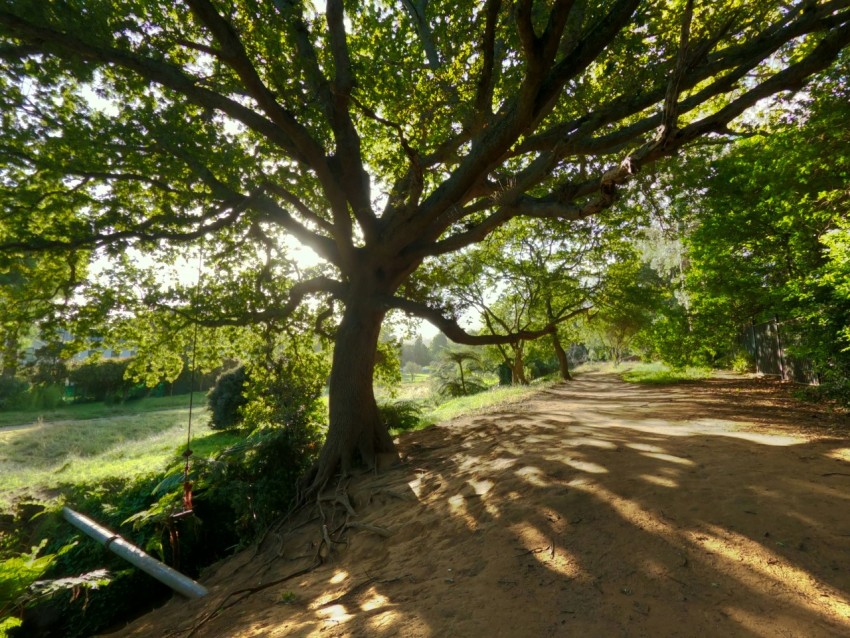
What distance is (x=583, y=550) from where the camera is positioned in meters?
2.89

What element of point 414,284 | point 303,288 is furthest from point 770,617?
point 414,284

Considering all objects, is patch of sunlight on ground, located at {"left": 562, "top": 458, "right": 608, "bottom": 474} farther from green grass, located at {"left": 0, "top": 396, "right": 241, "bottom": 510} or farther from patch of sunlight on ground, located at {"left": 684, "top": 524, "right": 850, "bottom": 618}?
green grass, located at {"left": 0, "top": 396, "right": 241, "bottom": 510}

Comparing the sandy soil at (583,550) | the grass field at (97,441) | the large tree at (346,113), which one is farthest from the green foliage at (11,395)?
the sandy soil at (583,550)

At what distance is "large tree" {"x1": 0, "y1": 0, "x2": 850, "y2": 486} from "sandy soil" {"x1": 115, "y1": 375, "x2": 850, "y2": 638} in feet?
7.74

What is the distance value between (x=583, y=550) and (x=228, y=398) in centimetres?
1710

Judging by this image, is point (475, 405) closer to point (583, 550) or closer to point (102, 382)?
point (583, 550)

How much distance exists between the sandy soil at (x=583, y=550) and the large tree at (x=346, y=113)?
2.36 meters

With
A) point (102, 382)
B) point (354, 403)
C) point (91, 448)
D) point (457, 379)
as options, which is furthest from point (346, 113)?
point (102, 382)

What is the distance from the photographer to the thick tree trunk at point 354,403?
679 cm

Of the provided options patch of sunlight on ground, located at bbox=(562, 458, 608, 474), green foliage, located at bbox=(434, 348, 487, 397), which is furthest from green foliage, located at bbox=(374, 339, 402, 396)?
green foliage, located at bbox=(434, 348, 487, 397)

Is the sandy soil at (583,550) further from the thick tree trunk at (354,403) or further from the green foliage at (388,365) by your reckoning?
the green foliage at (388,365)

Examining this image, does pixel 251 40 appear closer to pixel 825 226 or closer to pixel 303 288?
pixel 303 288

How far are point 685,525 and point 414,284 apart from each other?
825cm

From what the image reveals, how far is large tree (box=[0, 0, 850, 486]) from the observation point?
493cm
